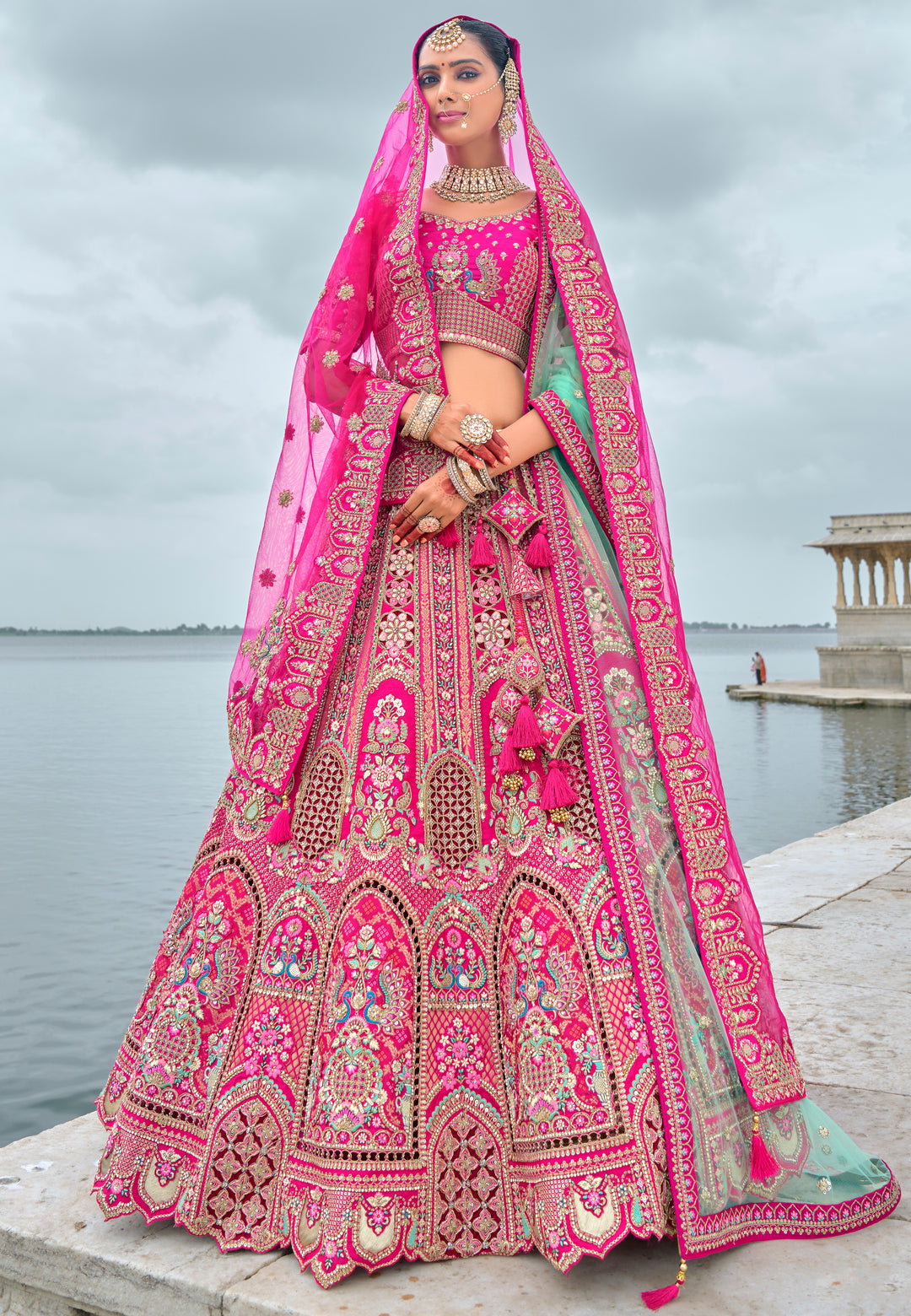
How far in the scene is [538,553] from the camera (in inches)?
83.4

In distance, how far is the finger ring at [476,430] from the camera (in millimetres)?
2139

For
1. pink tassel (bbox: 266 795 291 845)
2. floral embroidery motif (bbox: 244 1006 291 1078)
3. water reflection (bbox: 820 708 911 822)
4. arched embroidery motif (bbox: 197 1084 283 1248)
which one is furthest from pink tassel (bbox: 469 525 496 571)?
water reflection (bbox: 820 708 911 822)

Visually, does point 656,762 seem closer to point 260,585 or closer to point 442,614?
point 442,614

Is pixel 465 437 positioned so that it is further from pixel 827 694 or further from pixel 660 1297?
pixel 827 694

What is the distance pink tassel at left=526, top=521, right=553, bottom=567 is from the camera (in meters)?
2.11

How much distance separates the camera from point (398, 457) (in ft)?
7.39

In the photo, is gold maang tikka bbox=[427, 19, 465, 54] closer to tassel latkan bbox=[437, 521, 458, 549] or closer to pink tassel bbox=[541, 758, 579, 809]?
tassel latkan bbox=[437, 521, 458, 549]

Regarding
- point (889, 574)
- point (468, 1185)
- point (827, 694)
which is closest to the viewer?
point (468, 1185)

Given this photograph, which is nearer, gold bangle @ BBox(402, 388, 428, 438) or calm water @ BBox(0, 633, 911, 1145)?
gold bangle @ BBox(402, 388, 428, 438)

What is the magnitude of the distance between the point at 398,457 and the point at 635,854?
941 millimetres

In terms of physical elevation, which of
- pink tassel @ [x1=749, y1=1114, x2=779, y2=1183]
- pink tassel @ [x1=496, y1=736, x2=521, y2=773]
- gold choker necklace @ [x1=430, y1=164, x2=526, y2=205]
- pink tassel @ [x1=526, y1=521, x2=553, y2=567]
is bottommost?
pink tassel @ [x1=749, y1=1114, x2=779, y2=1183]

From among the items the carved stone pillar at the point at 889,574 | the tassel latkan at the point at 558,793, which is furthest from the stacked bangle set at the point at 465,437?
the carved stone pillar at the point at 889,574

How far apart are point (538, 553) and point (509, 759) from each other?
0.42m

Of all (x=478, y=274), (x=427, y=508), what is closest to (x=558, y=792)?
(x=427, y=508)
